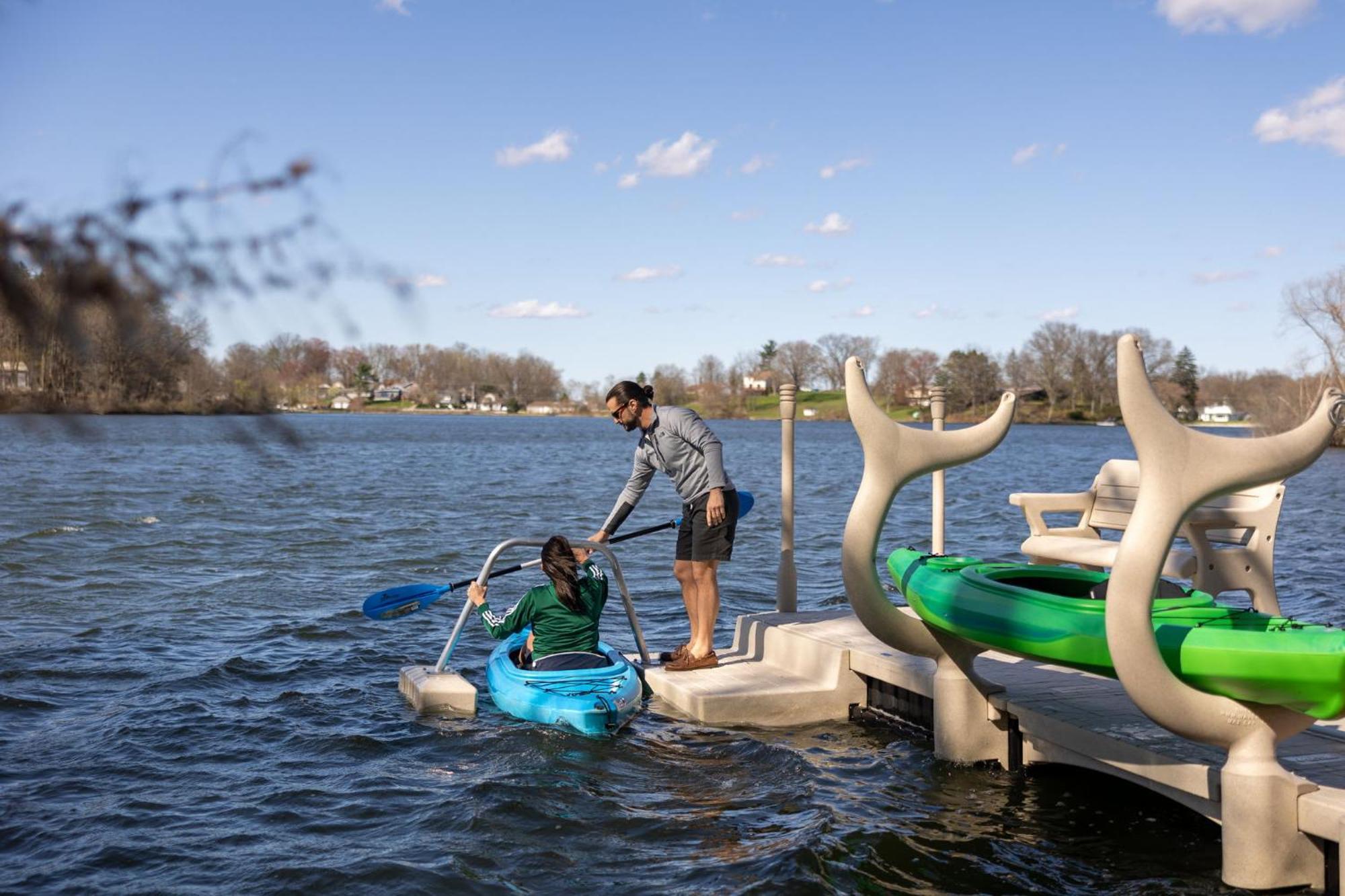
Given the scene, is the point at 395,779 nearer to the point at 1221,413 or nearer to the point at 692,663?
the point at 692,663

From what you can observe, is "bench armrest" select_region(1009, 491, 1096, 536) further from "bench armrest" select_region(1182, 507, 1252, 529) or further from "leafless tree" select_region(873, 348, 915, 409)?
"leafless tree" select_region(873, 348, 915, 409)

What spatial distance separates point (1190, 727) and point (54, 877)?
577cm

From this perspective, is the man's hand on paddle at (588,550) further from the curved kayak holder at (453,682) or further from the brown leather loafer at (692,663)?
the brown leather loafer at (692,663)

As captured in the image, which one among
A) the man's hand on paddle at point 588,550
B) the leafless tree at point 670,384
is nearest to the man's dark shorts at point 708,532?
the man's hand on paddle at point 588,550

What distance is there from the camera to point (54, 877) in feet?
19.5

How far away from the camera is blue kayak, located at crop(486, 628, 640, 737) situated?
7840 mm

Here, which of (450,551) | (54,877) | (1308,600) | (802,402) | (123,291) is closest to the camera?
(123,291)

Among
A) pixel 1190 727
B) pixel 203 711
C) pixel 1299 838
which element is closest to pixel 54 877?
pixel 203 711

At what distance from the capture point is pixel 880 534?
22.1 feet

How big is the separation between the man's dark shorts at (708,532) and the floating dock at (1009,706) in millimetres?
1015

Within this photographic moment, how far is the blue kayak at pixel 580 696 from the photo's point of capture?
784 cm

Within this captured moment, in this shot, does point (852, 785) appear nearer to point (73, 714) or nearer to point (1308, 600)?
point (73, 714)

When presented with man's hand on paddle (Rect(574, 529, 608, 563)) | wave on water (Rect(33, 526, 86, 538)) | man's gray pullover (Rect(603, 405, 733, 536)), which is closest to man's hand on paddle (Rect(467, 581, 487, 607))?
man's hand on paddle (Rect(574, 529, 608, 563))

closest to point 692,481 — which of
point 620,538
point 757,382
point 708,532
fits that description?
point 708,532
